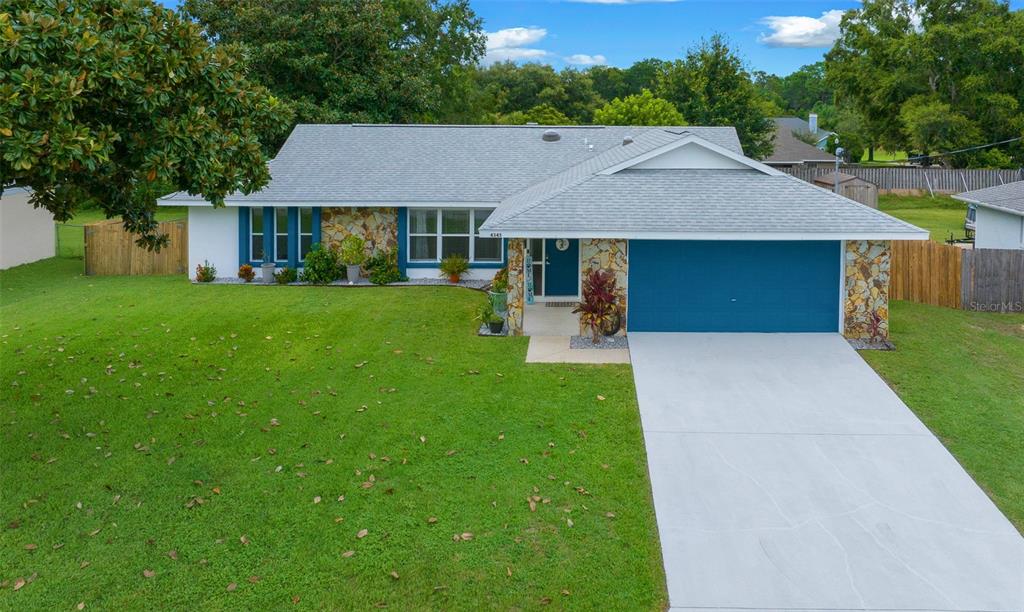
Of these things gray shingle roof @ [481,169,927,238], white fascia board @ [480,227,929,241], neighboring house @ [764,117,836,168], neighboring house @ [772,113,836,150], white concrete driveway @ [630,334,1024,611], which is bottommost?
white concrete driveway @ [630,334,1024,611]

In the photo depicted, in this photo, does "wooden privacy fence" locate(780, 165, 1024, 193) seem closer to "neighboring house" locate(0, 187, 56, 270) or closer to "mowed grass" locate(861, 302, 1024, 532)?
"mowed grass" locate(861, 302, 1024, 532)

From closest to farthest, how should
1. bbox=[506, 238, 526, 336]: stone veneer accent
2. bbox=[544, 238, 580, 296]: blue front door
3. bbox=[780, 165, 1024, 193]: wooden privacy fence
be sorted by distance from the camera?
bbox=[506, 238, 526, 336]: stone veneer accent, bbox=[544, 238, 580, 296]: blue front door, bbox=[780, 165, 1024, 193]: wooden privacy fence

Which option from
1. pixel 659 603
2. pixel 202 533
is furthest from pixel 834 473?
pixel 202 533

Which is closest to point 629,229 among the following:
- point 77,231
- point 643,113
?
point 643,113

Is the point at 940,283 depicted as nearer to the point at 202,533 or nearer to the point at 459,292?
the point at 459,292

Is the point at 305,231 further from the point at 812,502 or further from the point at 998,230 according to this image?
the point at 998,230

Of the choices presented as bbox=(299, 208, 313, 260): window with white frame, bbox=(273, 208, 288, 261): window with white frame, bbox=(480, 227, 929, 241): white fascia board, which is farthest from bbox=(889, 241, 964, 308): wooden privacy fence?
bbox=(273, 208, 288, 261): window with white frame

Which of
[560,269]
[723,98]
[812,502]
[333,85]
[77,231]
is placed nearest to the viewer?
[812,502]

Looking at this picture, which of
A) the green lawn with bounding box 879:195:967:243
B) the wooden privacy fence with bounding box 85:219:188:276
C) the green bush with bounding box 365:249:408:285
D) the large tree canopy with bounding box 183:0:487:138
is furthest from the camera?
the green lawn with bounding box 879:195:967:243
